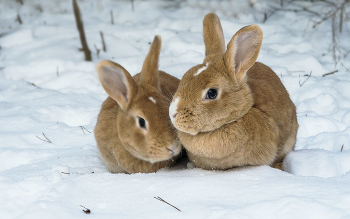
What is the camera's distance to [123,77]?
123 inches

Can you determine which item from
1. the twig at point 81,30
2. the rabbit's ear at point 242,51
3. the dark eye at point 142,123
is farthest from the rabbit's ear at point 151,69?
the twig at point 81,30

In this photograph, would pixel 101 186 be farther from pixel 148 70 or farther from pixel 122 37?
pixel 122 37

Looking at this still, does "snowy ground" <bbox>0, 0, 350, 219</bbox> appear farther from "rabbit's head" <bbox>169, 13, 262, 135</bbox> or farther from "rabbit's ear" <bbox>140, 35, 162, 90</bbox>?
"rabbit's ear" <bbox>140, 35, 162, 90</bbox>

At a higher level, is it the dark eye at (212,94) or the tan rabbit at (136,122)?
the dark eye at (212,94)

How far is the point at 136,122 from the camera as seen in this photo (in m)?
3.01

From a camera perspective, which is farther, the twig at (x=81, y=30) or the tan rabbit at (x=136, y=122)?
the twig at (x=81, y=30)

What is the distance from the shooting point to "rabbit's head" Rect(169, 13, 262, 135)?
104 inches

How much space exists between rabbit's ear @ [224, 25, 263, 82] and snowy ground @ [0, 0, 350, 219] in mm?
759

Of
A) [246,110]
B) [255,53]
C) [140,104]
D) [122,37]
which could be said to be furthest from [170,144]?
[122,37]

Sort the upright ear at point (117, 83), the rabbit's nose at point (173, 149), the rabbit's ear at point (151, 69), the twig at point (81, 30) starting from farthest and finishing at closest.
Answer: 1. the twig at point (81, 30)
2. the rabbit's ear at point (151, 69)
3. the upright ear at point (117, 83)
4. the rabbit's nose at point (173, 149)

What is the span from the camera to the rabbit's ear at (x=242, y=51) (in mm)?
2629

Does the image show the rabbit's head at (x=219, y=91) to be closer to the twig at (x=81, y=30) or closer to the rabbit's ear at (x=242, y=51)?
the rabbit's ear at (x=242, y=51)

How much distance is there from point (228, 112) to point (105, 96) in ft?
9.03

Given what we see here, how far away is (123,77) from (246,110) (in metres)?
1.05
